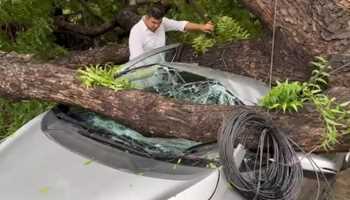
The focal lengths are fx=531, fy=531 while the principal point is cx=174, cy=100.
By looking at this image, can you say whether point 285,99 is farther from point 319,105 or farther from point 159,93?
point 159,93

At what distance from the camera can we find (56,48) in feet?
23.7

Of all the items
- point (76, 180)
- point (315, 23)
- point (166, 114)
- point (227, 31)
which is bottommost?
point (76, 180)

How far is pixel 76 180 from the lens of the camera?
10.5ft

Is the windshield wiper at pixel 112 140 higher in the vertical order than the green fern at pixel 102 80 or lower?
lower

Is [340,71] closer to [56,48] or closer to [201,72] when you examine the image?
[201,72]

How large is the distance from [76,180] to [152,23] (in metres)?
2.31

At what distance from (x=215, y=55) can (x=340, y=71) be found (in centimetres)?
126

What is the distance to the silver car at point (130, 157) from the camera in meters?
3.08

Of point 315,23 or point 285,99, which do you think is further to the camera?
point 315,23

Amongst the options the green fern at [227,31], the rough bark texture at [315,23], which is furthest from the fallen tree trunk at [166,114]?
the green fern at [227,31]

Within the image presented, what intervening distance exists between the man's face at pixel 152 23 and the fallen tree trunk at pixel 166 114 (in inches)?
45.9

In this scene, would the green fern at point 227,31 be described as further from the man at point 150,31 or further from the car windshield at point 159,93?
the car windshield at point 159,93

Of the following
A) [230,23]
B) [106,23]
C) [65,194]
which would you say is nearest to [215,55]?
[230,23]

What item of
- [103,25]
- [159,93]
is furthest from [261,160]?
[103,25]
